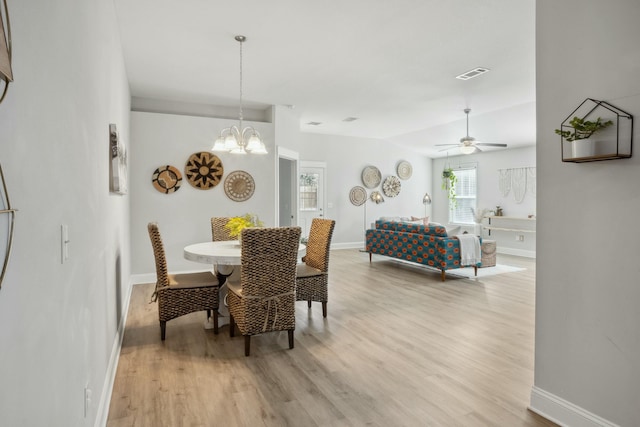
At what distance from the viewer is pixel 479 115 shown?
23.3 feet

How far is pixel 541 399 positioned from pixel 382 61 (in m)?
3.65

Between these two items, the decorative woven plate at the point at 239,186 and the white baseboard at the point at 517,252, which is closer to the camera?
the decorative woven plate at the point at 239,186

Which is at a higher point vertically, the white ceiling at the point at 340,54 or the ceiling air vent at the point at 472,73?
the white ceiling at the point at 340,54

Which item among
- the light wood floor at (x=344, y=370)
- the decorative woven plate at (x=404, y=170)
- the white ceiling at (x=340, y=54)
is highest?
the white ceiling at (x=340, y=54)

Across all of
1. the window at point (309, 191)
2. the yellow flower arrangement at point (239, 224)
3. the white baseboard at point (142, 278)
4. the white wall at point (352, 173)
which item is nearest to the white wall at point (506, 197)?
the white wall at point (352, 173)

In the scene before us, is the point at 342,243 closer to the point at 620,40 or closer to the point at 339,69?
the point at 339,69

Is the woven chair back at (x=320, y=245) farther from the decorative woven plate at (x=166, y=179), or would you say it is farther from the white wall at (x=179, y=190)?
the decorative woven plate at (x=166, y=179)

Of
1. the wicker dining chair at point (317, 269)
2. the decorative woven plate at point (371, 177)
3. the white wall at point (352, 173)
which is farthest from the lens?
the decorative woven plate at point (371, 177)

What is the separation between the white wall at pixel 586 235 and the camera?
1851 mm

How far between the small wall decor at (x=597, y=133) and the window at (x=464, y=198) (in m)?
8.26

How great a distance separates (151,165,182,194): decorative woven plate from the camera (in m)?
5.81

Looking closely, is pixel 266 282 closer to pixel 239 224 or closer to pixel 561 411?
pixel 239 224

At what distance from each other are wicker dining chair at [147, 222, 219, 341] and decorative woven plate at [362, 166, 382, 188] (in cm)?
678

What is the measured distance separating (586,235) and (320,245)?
8.29 ft
